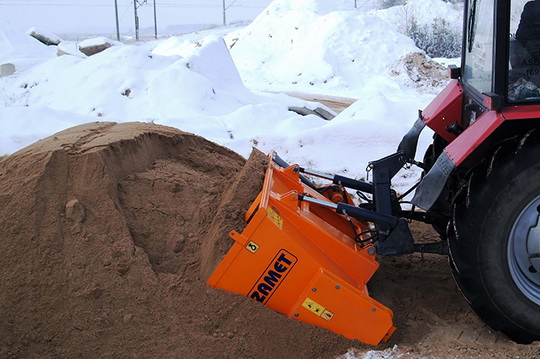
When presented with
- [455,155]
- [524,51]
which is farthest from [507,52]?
[455,155]

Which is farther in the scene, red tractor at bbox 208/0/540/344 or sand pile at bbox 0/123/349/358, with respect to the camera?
sand pile at bbox 0/123/349/358

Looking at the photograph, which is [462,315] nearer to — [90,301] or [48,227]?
[90,301]

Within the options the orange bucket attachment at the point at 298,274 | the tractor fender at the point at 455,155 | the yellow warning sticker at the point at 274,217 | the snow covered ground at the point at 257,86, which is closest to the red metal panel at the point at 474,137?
the tractor fender at the point at 455,155

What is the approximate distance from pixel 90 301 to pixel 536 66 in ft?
9.51

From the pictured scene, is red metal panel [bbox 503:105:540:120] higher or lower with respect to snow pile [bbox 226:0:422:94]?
higher

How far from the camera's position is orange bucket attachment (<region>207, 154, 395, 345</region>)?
336 centimetres

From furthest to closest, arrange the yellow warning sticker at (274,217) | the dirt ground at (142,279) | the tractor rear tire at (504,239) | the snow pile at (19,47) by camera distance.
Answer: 1. the snow pile at (19,47)
2. the yellow warning sticker at (274,217)
3. the dirt ground at (142,279)
4. the tractor rear tire at (504,239)

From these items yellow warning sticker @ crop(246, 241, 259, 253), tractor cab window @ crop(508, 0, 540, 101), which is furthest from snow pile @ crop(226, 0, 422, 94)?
yellow warning sticker @ crop(246, 241, 259, 253)

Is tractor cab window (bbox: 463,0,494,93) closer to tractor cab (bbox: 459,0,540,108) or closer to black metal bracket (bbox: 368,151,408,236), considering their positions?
tractor cab (bbox: 459,0,540,108)

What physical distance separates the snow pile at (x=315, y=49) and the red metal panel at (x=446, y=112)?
38.4ft

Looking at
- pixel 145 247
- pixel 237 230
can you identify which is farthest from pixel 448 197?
pixel 145 247

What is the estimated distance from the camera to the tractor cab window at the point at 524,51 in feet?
10.8

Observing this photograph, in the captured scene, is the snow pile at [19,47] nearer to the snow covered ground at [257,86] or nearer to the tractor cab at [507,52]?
the snow covered ground at [257,86]

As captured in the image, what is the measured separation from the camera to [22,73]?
13.0 meters
